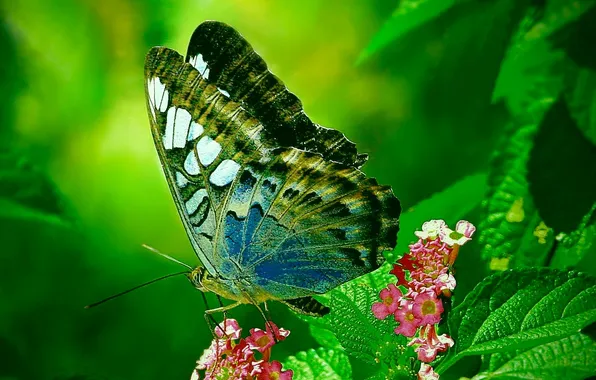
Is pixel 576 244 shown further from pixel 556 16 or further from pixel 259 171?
pixel 259 171

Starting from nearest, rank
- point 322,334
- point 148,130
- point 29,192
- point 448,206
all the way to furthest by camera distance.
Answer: point 322,334 → point 448,206 → point 29,192 → point 148,130

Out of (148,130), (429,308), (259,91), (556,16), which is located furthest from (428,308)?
(148,130)

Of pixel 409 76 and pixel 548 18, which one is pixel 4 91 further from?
pixel 548 18

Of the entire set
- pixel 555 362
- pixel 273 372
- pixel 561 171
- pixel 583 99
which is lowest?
pixel 273 372

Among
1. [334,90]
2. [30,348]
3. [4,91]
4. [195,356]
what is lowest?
[30,348]

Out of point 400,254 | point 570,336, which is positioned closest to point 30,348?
point 400,254

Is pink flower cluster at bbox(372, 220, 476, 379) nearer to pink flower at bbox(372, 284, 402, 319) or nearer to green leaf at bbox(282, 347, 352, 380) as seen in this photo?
pink flower at bbox(372, 284, 402, 319)

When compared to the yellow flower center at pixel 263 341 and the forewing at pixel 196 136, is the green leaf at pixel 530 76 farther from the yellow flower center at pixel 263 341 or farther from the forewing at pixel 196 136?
the yellow flower center at pixel 263 341
